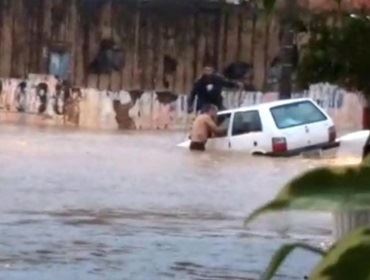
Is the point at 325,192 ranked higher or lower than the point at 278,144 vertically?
higher

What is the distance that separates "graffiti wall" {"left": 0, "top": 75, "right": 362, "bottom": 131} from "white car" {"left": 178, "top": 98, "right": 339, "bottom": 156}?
39.8ft

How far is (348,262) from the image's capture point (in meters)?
2.30

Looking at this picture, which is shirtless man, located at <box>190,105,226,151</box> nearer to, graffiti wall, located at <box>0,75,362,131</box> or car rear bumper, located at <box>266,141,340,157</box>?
car rear bumper, located at <box>266,141,340,157</box>

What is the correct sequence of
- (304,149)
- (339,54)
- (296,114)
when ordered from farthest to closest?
1. (296,114)
2. (304,149)
3. (339,54)

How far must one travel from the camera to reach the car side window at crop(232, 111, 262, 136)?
1171 inches

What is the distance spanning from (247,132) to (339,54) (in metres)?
25.9

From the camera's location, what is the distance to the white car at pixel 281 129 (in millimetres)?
29266

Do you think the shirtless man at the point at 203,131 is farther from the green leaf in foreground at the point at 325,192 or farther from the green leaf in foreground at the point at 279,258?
the green leaf in foreground at the point at 325,192

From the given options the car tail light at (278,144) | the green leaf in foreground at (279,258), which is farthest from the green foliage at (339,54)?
the car tail light at (278,144)

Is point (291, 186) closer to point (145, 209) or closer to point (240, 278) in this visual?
point (240, 278)

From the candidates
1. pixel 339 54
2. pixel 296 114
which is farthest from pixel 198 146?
pixel 339 54

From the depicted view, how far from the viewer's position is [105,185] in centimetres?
2084

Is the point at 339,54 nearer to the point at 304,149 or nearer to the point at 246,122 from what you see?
the point at 304,149

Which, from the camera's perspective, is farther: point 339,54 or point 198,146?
point 198,146
